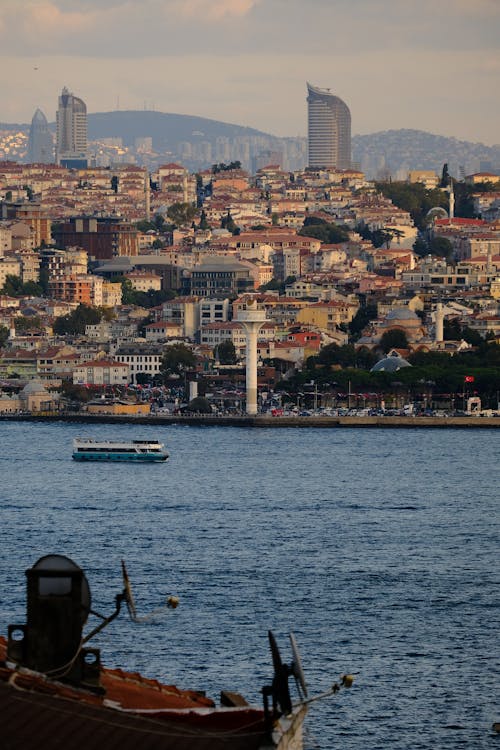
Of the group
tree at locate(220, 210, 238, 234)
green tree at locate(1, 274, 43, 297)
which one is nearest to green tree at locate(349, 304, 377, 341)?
green tree at locate(1, 274, 43, 297)

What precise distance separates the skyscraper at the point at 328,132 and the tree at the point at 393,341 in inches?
3476

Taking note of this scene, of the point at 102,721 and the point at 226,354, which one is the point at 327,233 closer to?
the point at 226,354

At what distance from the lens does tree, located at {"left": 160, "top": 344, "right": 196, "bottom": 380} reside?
57125 millimetres

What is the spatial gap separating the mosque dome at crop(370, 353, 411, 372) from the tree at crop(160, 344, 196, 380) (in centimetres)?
496

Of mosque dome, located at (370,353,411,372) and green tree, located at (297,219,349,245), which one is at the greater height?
green tree, located at (297,219,349,245)

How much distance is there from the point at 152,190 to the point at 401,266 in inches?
1124

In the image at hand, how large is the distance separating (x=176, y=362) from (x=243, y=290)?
686 inches

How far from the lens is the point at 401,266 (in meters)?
75.9

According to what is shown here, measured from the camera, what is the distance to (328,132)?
14800cm

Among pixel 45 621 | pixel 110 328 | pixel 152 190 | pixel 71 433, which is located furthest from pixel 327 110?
pixel 45 621

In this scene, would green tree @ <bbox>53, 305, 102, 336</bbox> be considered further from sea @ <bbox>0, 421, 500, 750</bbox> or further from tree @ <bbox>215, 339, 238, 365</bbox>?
sea @ <bbox>0, 421, 500, 750</bbox>

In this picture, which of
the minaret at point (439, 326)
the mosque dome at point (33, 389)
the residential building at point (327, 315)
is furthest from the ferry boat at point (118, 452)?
the residential building at point (327, 315)

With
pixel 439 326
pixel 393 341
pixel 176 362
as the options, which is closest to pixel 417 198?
pixel 439 326

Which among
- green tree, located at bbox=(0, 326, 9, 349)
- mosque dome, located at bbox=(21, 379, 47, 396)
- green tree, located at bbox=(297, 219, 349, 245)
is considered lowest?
mosque dome, located at bbox=(21, 379, 47, 396)
